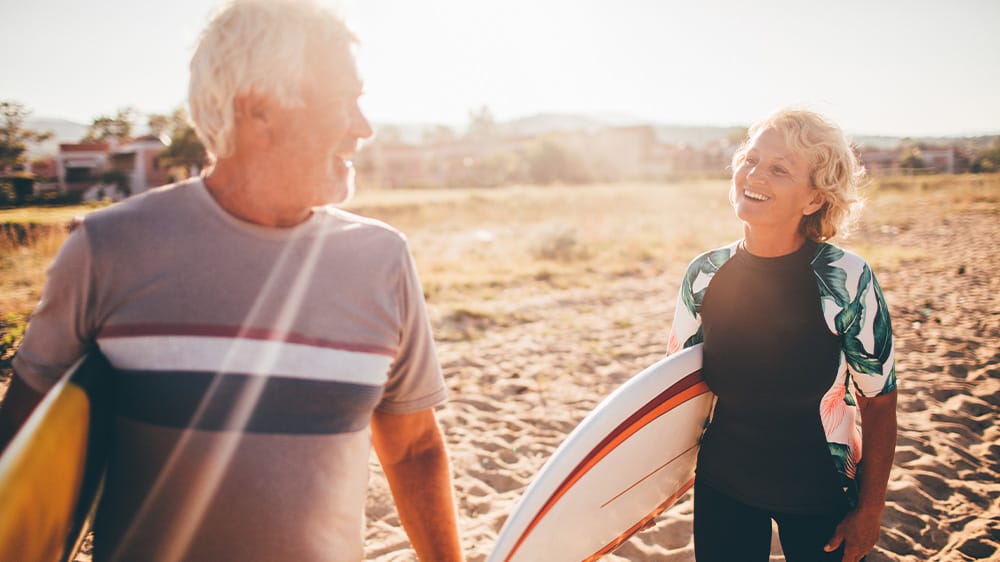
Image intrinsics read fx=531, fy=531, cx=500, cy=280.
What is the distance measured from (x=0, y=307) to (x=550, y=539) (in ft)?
25.2

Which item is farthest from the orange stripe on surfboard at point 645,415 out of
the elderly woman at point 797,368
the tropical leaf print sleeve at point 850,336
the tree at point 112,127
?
the tree at point 112,127

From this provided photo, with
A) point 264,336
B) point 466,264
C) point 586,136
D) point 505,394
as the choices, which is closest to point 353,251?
point 264,336

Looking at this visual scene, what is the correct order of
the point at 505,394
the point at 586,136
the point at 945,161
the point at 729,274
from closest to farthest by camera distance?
the point at 729,274
the point at 505,394
the point at 586,136
the point at 945,161

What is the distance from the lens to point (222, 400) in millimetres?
1035

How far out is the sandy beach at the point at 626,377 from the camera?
113 inches

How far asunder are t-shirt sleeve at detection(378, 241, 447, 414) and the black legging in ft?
3.65

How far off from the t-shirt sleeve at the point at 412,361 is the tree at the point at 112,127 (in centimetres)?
5166

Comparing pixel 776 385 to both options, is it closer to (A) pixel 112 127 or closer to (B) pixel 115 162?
(B) pixel 115 162

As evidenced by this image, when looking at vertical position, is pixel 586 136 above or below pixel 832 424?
above

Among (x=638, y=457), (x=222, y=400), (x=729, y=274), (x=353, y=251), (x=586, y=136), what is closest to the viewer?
(x=222, y=400)

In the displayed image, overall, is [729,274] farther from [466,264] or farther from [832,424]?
[466,264]

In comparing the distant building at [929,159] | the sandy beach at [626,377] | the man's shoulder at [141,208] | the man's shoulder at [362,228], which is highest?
the distant building at [929,159]

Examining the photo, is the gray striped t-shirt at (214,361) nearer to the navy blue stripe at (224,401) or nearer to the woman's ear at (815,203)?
the navy blue stripe at (224,401)

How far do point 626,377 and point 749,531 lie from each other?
11.0 ft
